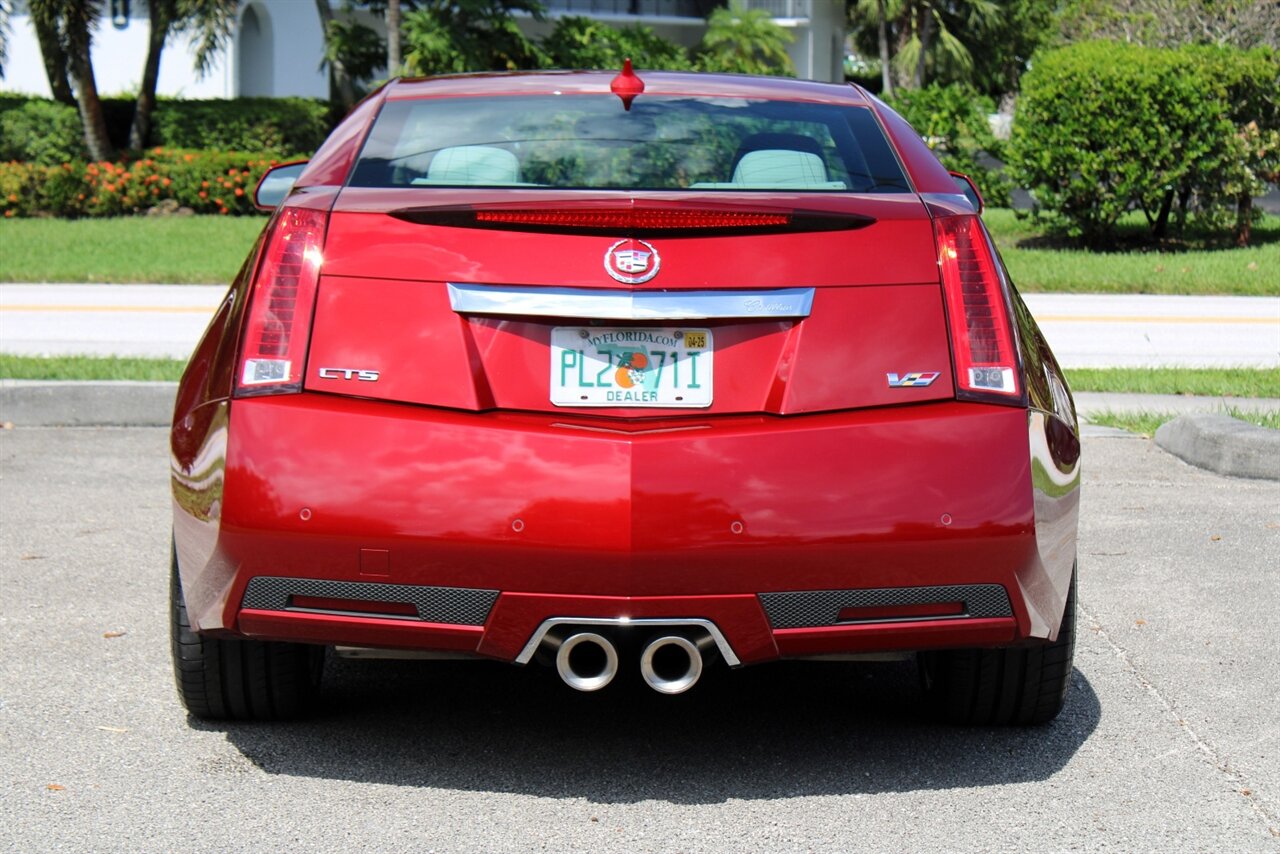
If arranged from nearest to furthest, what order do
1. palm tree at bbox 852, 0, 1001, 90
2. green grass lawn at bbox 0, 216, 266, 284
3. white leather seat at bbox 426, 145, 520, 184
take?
white leather seat at bbox 426, 145, 520, 184, green grass lawn at bbox 0, 216, 266, 284, palm tree at bbox 852, 0, 1001, 90

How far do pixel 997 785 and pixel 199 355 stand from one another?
6.62ft

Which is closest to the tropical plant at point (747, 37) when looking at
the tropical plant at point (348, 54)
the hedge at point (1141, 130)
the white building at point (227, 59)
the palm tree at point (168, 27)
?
the white building at point (227, 59)

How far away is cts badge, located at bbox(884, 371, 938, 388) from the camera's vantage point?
354 centimetres

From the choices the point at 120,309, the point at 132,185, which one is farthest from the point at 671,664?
the point at 132,185

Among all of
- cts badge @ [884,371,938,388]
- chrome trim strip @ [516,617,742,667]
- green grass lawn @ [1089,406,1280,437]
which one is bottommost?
green grass lawn @ [1089,406,1280,437]

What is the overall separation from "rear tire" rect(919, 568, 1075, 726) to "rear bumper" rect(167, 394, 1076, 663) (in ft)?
1.57

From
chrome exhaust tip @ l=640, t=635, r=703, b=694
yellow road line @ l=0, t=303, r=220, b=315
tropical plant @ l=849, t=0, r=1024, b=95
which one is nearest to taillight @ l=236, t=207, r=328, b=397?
chrome exhaust tip @ l=640, t=635, r=703, b=694

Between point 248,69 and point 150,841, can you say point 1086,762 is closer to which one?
point 150,841

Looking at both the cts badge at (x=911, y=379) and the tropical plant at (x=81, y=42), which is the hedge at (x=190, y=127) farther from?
the cts badge at (x=911, y=379)

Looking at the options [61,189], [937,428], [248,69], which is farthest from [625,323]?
[248,69]

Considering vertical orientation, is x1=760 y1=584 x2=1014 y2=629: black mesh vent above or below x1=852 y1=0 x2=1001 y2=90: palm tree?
below

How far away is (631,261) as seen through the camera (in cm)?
352

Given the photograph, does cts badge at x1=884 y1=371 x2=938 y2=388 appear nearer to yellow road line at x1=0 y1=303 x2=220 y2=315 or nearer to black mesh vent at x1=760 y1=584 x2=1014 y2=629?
black mesh vent at x1=760 y1=584 x2=1014 y2=629

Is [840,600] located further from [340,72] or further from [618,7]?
[618,7]
